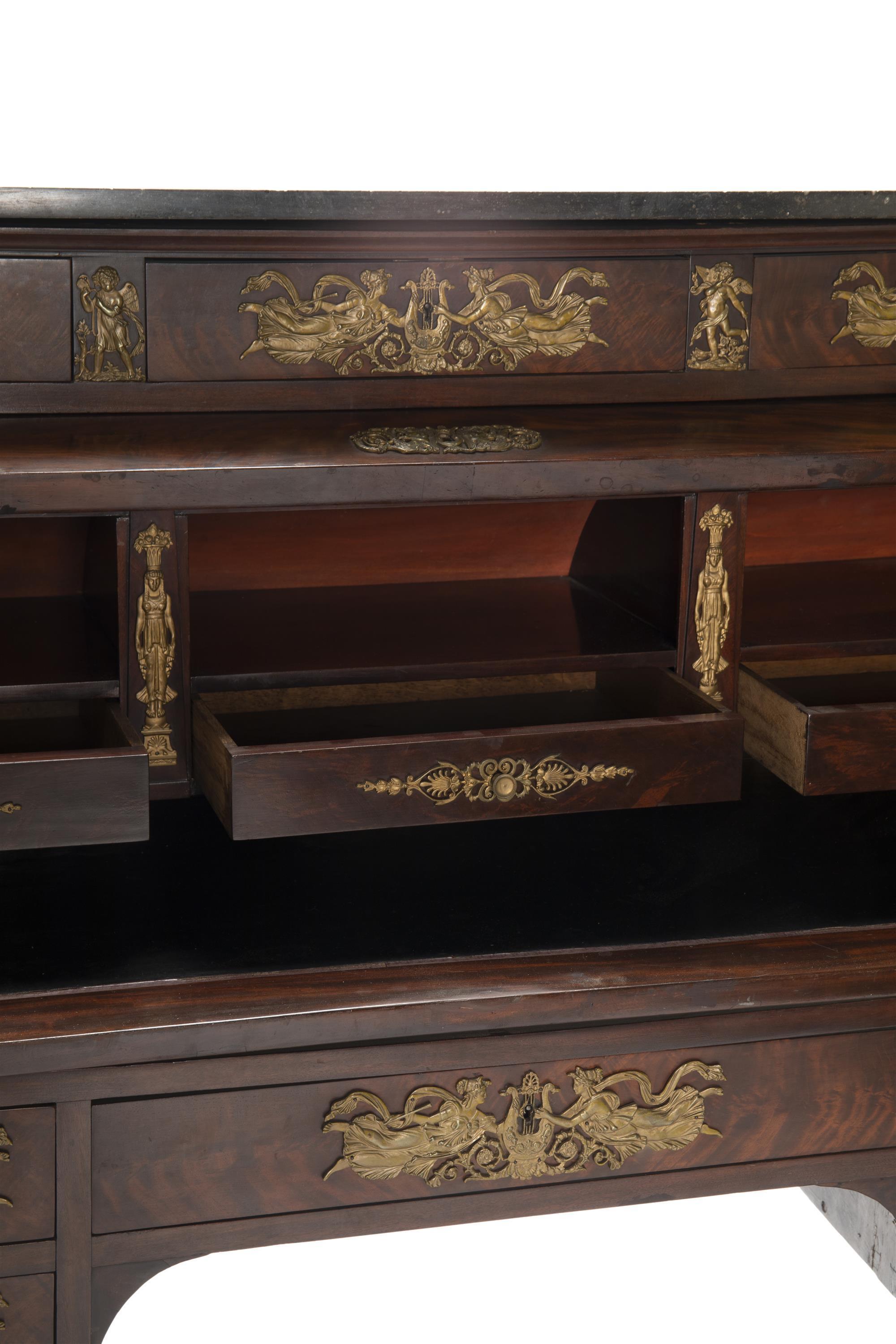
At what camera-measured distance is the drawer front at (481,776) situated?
1729mm

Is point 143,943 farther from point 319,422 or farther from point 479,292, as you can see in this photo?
point 479,292

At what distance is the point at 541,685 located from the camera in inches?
89.2

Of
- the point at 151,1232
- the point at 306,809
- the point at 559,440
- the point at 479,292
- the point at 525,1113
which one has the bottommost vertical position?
the point at 151,1232

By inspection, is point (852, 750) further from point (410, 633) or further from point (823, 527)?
point (823, 527)

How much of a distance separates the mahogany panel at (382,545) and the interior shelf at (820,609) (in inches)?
12.9

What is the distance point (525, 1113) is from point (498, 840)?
1.29 feet

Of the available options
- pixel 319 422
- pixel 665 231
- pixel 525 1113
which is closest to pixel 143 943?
pixel 525 1113

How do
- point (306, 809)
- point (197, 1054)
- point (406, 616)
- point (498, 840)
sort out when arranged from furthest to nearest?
1. point (406, 616)
2. point (498, 840)
3. point (306, 809)
4. point (197, 1054)

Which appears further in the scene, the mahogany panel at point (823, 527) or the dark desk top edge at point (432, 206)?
the mahogany panel at point (823, 527)

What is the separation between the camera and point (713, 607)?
79.2 inches

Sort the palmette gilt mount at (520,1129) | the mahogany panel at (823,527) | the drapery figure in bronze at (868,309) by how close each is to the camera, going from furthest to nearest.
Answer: the mahogany panel at (823,527) → the drapery figure in bronze at (868,309) → the palmette gilt mount at (520,1129)

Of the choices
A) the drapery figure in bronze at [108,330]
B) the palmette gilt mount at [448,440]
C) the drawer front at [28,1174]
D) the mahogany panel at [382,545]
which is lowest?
the drawer front at [28,1174]

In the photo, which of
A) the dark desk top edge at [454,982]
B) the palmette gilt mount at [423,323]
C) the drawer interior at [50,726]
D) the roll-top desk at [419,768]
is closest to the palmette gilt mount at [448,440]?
the roll-top desk at [419,768]

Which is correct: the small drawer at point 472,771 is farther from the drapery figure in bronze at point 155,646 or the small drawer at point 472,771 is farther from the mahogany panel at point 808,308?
the mahogany panel at point 808,308
